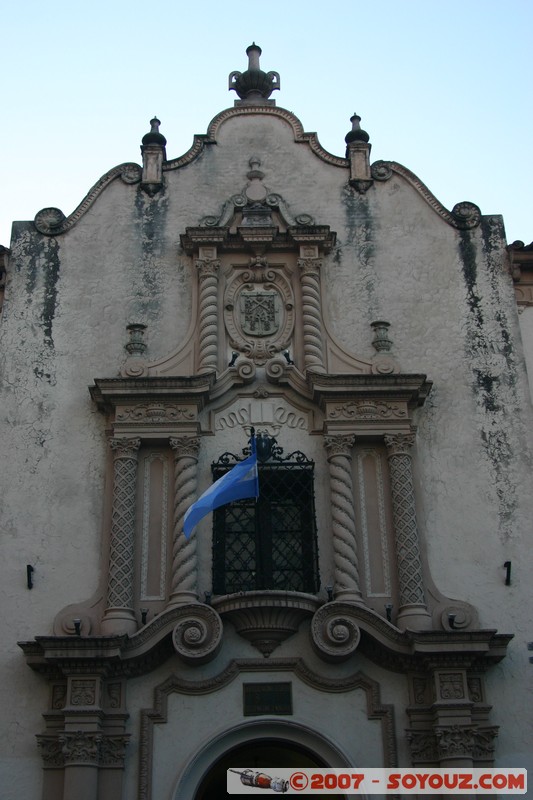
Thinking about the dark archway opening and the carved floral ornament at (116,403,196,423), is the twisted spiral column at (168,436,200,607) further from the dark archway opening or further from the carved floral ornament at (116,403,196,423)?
the dark archway opening

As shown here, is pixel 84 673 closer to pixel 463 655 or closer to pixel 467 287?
pixel 463 655

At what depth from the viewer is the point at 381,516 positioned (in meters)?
12.1

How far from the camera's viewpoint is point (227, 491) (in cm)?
1133

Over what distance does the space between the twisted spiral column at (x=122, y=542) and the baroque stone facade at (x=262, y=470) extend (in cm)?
3

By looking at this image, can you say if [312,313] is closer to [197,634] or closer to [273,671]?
[197,634]

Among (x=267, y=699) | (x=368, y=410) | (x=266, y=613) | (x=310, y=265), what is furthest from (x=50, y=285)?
(x=267, y=699)

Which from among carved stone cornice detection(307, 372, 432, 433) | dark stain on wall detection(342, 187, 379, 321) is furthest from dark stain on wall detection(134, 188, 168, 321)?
dark stain on wall detection(342, 187, 379, 321)

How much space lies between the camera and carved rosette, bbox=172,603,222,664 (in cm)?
1086

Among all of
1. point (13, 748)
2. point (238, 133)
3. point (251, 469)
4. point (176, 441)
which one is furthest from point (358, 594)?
point (238, 133)

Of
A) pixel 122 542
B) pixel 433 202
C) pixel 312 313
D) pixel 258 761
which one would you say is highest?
pixel 433 202

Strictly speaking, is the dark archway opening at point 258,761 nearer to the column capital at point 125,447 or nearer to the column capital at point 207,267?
the column capital at point 125,447

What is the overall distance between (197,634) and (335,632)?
158 centimetres

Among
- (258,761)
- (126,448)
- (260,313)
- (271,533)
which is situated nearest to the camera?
(271,533)

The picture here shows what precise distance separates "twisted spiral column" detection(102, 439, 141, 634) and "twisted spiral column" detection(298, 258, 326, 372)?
8.53 ft
